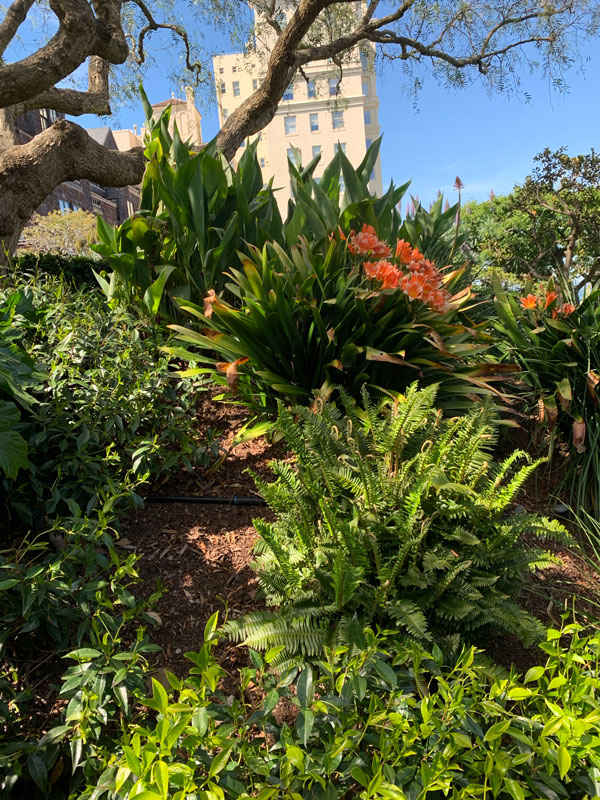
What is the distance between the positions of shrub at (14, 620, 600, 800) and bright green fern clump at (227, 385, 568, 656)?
7.0 inches

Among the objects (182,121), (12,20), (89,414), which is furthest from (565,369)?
(182,121)

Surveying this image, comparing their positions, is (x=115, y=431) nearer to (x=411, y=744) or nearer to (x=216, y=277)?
(x=216, y=277)

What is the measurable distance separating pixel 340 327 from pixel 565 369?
1473 mm

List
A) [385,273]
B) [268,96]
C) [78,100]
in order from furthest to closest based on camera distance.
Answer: [268,96], [78,100], [385,273]

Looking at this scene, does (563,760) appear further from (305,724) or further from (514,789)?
(305,724)

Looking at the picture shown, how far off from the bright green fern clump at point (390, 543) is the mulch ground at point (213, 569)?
236mm

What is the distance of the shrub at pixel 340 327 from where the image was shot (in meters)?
2.58

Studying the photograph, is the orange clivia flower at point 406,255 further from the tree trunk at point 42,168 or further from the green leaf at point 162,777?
the tree trunk at point 42,168

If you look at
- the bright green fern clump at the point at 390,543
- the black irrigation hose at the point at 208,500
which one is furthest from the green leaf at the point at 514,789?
the black irrigation hose at the point at 208,500

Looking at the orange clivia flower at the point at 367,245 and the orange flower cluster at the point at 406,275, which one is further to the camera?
the orange clivia flower at the point at 367,245

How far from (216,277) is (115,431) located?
135 centimetres

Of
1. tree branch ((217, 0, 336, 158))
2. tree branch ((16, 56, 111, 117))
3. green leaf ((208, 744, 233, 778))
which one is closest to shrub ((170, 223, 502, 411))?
green leaf ((208, 744, 233, 778))

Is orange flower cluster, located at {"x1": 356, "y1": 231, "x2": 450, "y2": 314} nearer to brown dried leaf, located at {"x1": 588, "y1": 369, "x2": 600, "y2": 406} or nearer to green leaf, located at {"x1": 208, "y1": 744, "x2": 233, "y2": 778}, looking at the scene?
brown dried leaf, located at {"x1": 588, "y1": 369, "x2": 600, "y2": 406}

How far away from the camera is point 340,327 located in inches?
105
